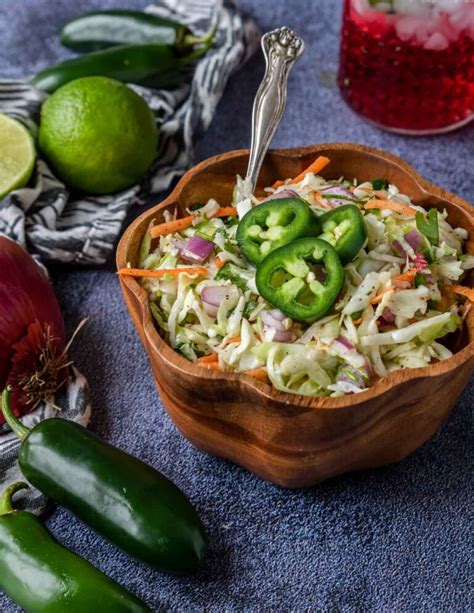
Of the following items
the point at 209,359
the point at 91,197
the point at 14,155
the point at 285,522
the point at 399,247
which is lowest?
the point at 285,522

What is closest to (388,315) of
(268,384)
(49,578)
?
(268,384)

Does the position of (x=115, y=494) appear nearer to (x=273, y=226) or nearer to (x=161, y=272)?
(x=161, y=272)

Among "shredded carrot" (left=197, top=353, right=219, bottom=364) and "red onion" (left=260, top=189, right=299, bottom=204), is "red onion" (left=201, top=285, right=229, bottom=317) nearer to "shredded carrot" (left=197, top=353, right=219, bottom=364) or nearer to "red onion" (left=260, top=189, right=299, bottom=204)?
"shredded carrot" (left=197, top=353, right=219, bottom=364)

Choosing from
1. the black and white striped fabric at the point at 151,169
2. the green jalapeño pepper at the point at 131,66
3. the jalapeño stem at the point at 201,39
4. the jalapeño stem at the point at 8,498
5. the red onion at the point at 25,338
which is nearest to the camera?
the jalapeño stem at the point at 8,498

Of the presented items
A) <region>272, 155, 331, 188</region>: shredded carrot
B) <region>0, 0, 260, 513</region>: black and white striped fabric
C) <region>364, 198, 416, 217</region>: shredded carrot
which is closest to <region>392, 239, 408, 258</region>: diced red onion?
<region>364, 198, 416, 217</region>: shredded carrot

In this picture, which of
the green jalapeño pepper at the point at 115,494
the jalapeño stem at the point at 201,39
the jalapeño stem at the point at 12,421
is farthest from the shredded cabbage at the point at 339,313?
the jalapeño stem at the point at 201,39

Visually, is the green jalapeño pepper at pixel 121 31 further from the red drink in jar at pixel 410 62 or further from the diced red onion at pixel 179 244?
the diced red onion at pixel 179 244

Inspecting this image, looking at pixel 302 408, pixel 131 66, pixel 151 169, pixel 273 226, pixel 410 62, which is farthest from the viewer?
pixel 131 66
